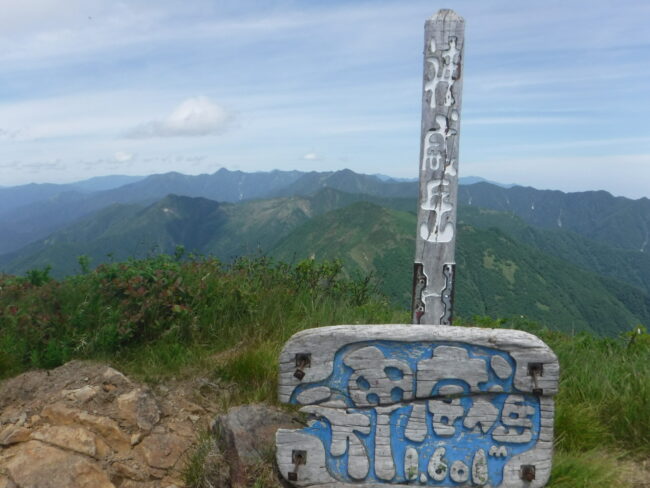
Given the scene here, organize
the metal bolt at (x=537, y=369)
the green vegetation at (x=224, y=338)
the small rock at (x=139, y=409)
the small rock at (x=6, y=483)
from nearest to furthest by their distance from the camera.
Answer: the small rock at (x=6, y=483) → the metal bolt at (x=537, y=369) → the small rock at (x=139, y=409) → the green vegetation at (x=224, y=338)

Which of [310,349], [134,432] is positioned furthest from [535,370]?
[134,432]

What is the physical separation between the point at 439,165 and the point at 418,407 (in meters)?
2.19

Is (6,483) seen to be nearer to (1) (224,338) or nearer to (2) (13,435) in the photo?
(2) (13,435)

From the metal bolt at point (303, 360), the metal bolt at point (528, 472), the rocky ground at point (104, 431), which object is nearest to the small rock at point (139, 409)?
the rocky ground at point (104, 431)

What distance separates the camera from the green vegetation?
4250 millimetres

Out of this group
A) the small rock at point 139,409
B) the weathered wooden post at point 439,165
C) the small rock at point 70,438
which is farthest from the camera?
the weathered wooden post at point 439,165

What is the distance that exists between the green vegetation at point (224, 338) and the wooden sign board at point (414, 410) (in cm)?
50

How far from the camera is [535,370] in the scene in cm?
346

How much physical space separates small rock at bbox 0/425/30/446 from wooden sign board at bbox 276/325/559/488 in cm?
187

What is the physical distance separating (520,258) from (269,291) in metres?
139

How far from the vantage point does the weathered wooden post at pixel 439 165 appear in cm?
459

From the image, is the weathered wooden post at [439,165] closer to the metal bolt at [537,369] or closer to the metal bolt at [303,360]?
the metal bolt at [537,369]

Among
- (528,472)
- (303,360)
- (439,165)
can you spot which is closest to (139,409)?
(303,360)

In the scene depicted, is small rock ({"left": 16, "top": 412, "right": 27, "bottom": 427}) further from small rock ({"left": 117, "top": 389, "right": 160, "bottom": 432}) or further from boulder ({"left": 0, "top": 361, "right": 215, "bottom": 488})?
small rock ({"left": 117, "top": 389, "right": 160, "bottom": 432})
